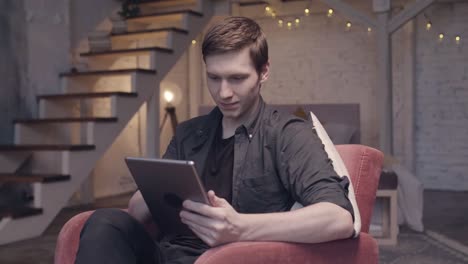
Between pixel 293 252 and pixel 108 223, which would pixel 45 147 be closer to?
pixel 108 223

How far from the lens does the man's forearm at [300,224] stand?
1.46 meters

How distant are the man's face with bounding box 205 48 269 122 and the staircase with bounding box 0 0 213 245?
2933mm

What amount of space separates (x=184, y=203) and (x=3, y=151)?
12.1 ft

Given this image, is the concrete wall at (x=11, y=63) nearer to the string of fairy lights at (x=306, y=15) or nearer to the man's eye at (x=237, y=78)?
the string of fairy lights at (x=306, y=15)

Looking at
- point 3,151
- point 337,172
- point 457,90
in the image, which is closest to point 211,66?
point 337,172

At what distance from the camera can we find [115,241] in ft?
5.27

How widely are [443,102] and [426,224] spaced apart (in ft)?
8.51

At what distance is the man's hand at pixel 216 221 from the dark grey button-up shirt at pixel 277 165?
21 centimetres

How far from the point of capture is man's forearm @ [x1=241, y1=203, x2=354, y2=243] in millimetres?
1464

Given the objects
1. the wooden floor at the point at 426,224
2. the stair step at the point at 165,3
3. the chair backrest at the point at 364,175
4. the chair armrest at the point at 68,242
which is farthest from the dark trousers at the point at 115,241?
the stair step at the point at 165,3

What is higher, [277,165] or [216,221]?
[277,165]

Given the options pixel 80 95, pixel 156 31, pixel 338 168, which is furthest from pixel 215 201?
pixel 156 31

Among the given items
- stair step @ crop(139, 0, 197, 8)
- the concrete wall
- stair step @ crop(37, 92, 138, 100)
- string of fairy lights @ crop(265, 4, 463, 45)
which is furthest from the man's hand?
string of fairy lights @ crop(265, 4, 463, 45)

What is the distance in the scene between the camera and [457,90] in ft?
22.8
